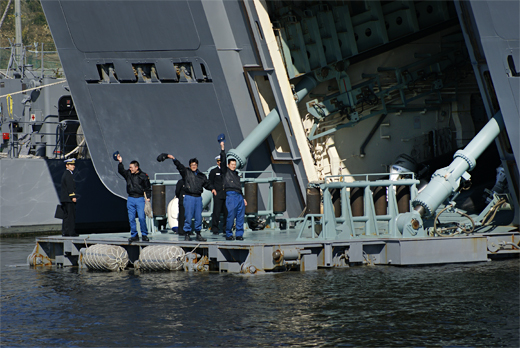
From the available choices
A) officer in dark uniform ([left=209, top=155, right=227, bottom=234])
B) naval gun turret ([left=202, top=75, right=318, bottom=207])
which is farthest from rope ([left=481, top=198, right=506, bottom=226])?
officer in dark uniform ([left=209, top=155, right=227, bottom=234])

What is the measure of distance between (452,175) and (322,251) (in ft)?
8.78

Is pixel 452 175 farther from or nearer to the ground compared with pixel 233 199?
farther from the ground

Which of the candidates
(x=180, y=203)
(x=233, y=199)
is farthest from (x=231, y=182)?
(x=180, y=203)

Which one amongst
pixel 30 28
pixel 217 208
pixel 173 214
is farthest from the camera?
pixel 30 28

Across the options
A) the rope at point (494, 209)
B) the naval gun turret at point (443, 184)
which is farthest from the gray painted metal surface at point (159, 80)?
the rope at point (494, 209)

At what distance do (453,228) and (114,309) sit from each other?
6366mm

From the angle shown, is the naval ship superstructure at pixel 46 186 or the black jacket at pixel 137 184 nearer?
the black jacket at pixel 137 184

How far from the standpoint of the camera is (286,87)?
550 inches

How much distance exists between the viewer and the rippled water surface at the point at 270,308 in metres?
6.84

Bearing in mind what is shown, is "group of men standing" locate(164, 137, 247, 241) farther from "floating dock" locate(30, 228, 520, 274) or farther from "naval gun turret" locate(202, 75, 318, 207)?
"naval gun turret" locate(202, 75, 318, 207)

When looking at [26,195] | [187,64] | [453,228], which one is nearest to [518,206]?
[453,228]

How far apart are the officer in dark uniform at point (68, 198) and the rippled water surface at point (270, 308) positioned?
5.04 ft

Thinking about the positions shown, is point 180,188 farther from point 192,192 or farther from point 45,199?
point 45,199

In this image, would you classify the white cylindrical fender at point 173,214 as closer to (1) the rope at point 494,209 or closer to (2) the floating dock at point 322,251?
(2) the floating dock at point 322,251
